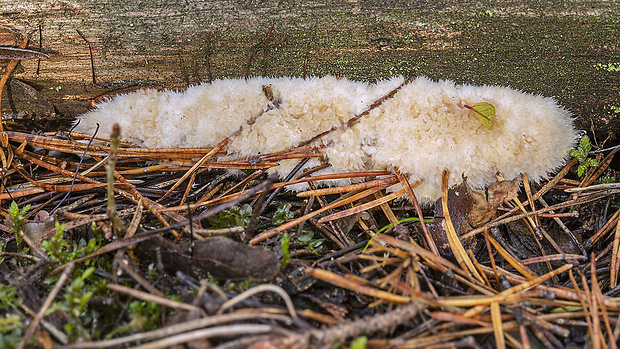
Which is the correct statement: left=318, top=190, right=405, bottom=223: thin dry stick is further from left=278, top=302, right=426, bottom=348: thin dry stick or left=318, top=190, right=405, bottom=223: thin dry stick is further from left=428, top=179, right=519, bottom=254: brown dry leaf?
left=278, top=302, right=426, bottom=348: thin dry stick

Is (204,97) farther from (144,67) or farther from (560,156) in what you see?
(560,156)

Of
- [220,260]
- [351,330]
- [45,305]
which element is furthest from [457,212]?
[45,305]

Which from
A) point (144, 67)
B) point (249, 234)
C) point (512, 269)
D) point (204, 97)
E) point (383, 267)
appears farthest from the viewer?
point (144, 67)

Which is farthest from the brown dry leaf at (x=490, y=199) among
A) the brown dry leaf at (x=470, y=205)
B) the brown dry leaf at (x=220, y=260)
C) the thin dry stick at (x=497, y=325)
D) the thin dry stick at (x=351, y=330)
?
the brown dry leaf at (x=220, y=260)

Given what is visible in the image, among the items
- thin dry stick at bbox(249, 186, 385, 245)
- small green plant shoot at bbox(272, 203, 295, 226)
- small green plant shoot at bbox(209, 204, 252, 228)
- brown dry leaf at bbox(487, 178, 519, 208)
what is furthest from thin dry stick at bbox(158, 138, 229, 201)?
brown dry leaf at bbox(487, 178, 519, 208)

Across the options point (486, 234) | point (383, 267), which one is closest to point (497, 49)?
point (486, 234)

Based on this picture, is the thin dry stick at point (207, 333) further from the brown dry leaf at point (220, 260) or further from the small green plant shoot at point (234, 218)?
the small green plant shoot at point (234, 218)
